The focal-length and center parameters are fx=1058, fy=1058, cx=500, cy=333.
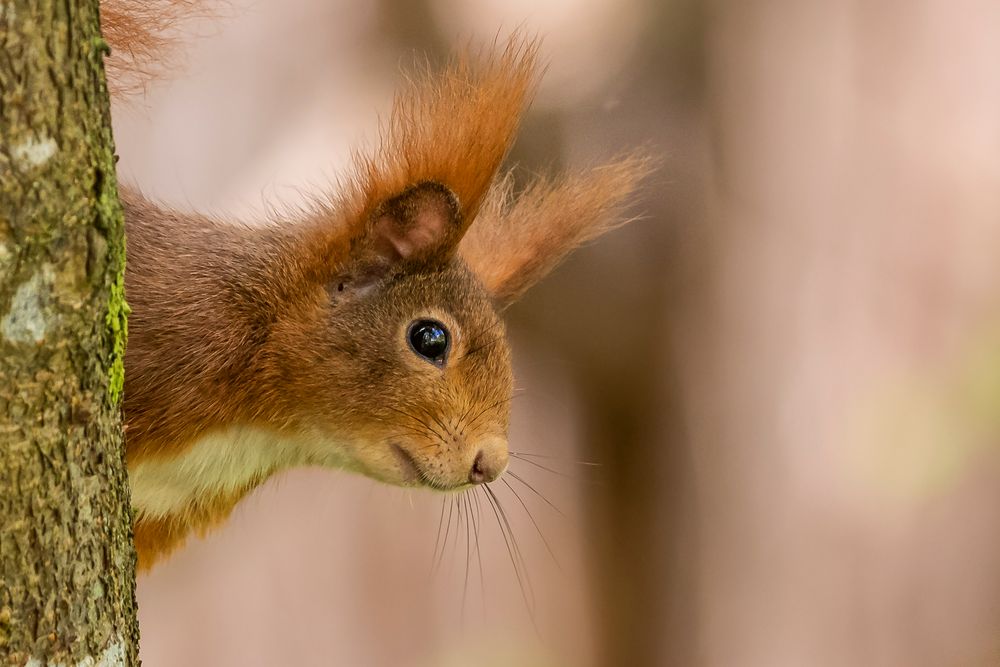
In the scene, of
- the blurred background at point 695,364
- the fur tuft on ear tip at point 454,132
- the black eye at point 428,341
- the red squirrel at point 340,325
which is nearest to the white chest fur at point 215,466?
the red squirrel at point 340,325

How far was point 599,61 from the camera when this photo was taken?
227 centimetres

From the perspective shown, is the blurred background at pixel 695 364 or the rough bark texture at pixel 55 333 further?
the blurred background at pixel 695 364

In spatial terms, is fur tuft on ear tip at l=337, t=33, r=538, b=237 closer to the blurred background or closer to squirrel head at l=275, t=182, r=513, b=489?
squirrel head at l=275, t=182, r=513, b=489

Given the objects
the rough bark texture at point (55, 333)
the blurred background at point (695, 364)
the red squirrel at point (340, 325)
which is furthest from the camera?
the blurred background at point (695, 364)

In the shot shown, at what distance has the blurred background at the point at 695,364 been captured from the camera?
7.47ft

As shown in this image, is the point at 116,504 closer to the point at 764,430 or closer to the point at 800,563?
the point at 764,430

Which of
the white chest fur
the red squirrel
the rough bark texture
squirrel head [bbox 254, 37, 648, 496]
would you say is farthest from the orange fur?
the rough bark texture

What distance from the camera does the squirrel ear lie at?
131 cm

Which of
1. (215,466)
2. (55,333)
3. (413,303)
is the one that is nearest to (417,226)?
(413,303)

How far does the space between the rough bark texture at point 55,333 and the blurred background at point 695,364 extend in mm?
1443

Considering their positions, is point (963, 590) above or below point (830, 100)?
below

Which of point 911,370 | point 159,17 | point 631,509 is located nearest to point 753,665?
point 631,509

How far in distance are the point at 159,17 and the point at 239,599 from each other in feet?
5.29

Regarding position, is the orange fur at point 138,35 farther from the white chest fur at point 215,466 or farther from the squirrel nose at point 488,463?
the squirrel nose at point 488,463
